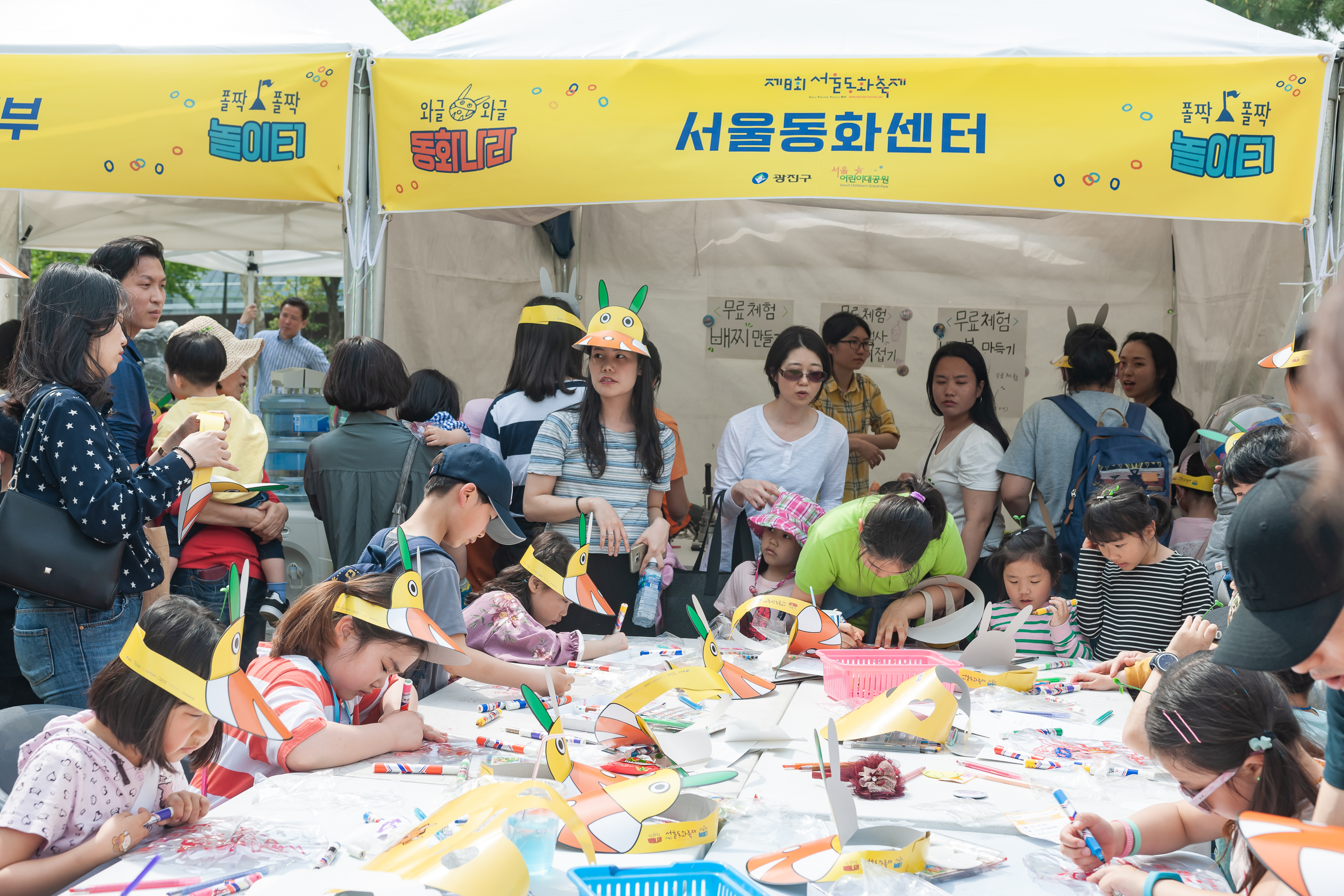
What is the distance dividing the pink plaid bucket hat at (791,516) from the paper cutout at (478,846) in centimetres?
184

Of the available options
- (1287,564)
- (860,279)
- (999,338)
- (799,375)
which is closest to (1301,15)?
(999,338)

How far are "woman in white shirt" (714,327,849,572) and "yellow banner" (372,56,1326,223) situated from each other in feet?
1.86

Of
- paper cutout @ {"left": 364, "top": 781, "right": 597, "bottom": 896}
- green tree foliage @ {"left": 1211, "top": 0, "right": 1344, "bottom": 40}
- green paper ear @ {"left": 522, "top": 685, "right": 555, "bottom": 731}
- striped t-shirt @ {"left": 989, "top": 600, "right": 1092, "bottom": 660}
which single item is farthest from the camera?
green tree foliage @ {"left": 1211, "top": 0, "right": 1344, "bottom": 40}

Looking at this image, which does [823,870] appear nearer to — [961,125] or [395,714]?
[395,714]

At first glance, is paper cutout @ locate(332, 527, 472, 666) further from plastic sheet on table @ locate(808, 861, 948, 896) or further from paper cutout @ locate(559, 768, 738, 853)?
plastic sheet on table @ locate(808, 861, 948, 896)

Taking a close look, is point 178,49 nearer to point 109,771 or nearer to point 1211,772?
point 109,771

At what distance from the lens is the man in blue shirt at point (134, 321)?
8.45 feet

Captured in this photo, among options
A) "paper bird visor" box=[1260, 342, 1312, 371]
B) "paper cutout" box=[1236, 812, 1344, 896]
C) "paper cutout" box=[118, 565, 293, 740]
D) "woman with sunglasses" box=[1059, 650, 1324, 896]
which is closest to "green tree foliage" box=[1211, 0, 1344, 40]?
"paper bird visor" box=[1260, 342, 1312, 371]

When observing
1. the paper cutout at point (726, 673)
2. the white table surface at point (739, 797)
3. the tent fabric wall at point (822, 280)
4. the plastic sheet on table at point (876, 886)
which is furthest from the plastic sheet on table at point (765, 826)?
the tent fabric wall at point (822, 280)

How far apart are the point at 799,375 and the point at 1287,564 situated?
2.59 meters

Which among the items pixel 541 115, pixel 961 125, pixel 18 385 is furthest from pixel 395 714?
pixel 961 125

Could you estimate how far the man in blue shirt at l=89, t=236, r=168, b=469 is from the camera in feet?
8.45

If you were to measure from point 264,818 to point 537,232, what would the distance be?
4.41m

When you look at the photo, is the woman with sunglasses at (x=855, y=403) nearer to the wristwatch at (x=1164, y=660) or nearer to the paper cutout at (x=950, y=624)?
the paper cutout at (x=950, y=624)
